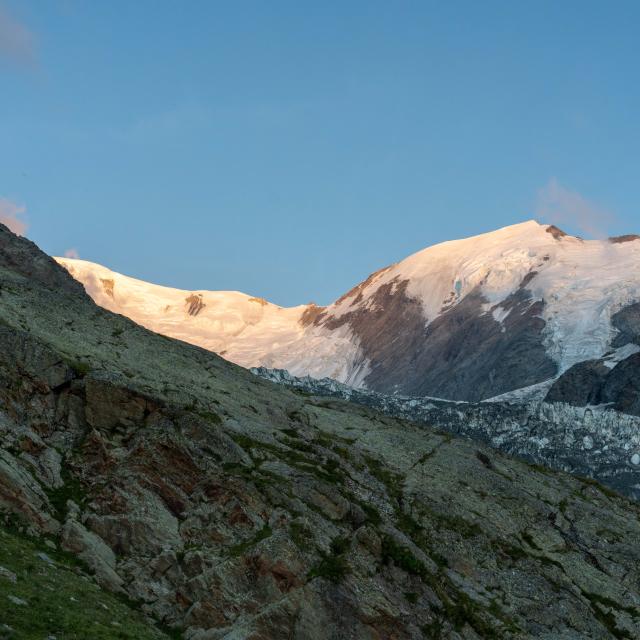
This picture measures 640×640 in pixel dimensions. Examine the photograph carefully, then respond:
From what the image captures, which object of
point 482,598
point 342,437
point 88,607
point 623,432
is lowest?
point 88,607

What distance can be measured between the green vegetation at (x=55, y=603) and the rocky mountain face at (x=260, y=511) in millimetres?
335

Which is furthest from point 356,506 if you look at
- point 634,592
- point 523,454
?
point 523,454

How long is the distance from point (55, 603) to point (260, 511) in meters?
18.1

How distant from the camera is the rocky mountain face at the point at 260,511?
49.2 meters

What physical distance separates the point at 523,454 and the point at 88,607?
129808 mm

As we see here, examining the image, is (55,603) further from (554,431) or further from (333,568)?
(554,431)

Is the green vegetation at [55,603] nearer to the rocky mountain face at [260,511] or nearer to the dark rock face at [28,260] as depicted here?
the rocky mountain face at [260,511]

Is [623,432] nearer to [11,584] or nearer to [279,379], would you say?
[279,379]

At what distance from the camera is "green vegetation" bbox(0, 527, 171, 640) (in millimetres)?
36312

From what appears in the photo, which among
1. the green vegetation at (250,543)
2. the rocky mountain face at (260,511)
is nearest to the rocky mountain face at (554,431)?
the rocky mountain face at (260,511)

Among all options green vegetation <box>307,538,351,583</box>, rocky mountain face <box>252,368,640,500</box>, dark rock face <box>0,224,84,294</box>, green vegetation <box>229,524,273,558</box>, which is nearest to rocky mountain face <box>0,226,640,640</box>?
green vegetation <box>307,538,351,583</box>

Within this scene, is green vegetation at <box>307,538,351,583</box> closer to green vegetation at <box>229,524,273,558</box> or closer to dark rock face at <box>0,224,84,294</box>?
green vegetation at <box>229,524,273,558</box>

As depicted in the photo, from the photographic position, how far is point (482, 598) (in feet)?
200

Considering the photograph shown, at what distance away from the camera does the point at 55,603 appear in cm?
3938
